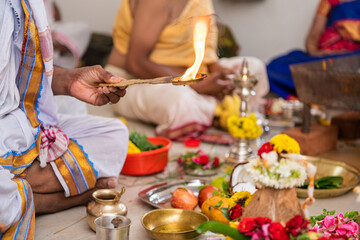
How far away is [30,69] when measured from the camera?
220 cm

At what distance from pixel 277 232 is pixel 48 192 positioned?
143 centimetres

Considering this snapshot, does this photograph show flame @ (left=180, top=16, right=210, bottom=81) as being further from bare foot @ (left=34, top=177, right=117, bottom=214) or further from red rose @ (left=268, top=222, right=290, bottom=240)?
bare foot @ (left=34, top=177, right=117, bottom=214)

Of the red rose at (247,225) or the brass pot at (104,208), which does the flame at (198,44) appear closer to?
the red rose at (247,225)

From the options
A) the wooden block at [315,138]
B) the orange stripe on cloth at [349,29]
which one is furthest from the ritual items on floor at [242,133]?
the orange stripe on cloth at [349,29]

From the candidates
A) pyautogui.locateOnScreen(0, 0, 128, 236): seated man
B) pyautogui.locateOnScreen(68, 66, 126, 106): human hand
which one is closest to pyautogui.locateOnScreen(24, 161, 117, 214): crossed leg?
pyautogui.locateOnScreen(0, 0, 128, 236): seated man

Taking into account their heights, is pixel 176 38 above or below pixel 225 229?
above

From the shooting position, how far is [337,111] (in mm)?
4711

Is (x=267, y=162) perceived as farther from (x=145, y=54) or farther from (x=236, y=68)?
(x=236, y=68)

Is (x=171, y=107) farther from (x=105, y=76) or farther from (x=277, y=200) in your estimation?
(x=277, y=200)

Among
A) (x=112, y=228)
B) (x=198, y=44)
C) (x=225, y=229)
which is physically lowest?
(x=112, y=228)

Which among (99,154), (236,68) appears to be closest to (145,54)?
(236,68)

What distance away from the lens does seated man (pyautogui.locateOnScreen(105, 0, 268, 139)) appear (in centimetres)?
405

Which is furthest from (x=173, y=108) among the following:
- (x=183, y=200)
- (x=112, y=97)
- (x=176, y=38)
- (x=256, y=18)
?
(x=256, y=18)

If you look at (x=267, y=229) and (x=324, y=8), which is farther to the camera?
(x=324, y=8)
